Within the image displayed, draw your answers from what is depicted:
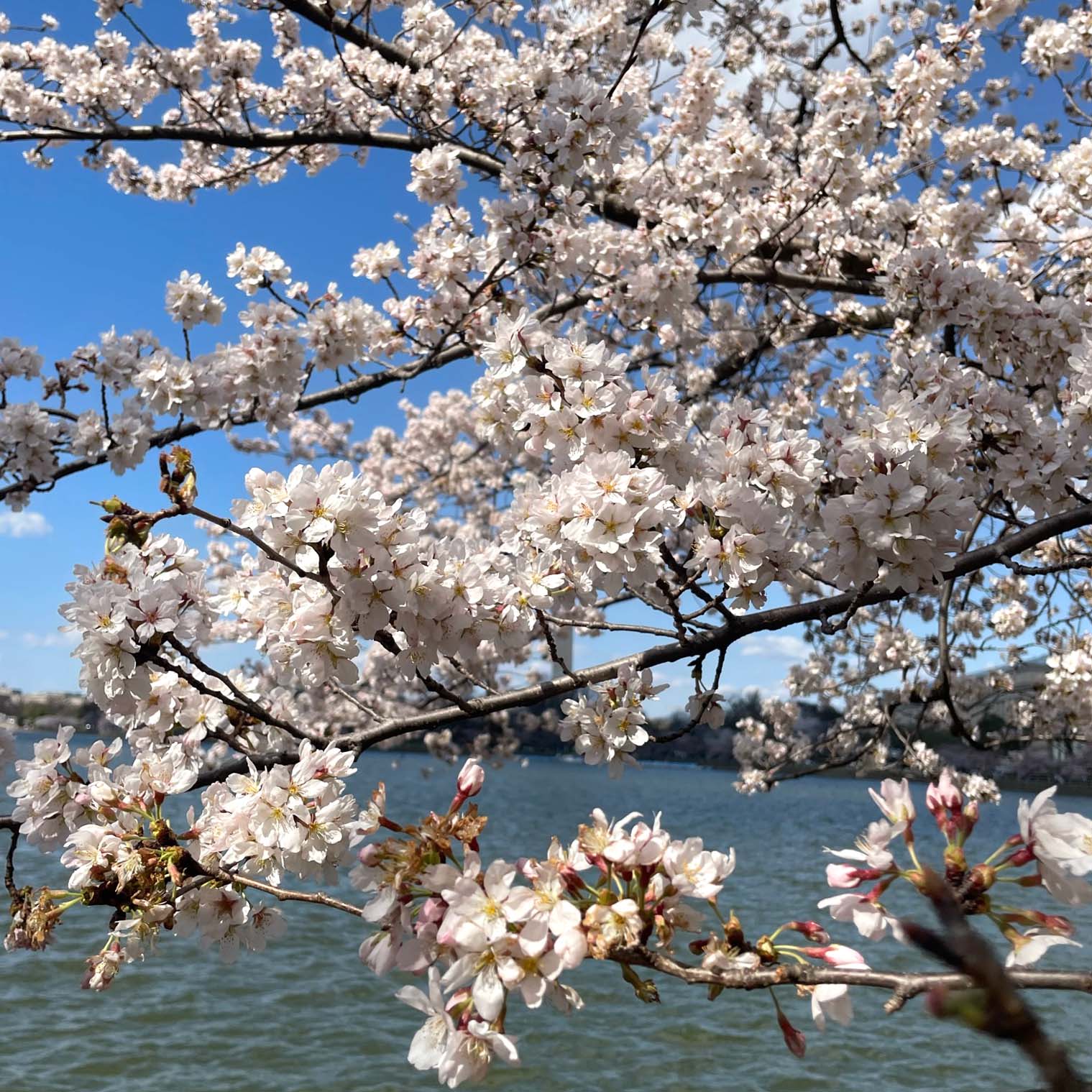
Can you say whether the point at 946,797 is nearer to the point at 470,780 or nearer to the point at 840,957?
the point at 840,957

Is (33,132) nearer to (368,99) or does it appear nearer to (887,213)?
(368,99)

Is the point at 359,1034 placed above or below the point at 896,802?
below

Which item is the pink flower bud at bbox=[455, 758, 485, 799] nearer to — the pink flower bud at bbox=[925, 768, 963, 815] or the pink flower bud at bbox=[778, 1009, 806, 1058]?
the pink flower bud at bbox=[778, 1009, 806, 1058]

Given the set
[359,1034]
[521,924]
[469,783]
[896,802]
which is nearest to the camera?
[521,924]

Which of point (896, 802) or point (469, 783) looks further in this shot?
point (469, 783)

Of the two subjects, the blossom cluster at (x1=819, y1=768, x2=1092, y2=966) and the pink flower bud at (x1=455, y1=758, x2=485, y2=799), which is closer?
the blossom cluster at (x1=819, y1=768, x2=1092, y2=966)

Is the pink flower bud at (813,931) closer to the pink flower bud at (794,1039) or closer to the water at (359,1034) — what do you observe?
the pink flower bud at (794,1039)

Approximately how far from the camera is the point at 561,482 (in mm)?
2160

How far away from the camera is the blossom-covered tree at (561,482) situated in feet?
4.48

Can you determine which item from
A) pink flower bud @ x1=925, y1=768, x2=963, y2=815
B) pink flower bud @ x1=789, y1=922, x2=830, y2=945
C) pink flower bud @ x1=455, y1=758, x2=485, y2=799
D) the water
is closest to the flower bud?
pink flower bud @ x1=455, y1=758, x2=485, y2=799

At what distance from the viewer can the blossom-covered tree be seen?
1.37 metres

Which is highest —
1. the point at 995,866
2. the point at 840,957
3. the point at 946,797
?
the point at 946,797

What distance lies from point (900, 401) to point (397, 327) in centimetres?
329

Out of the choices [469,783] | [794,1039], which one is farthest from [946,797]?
[469,783]
